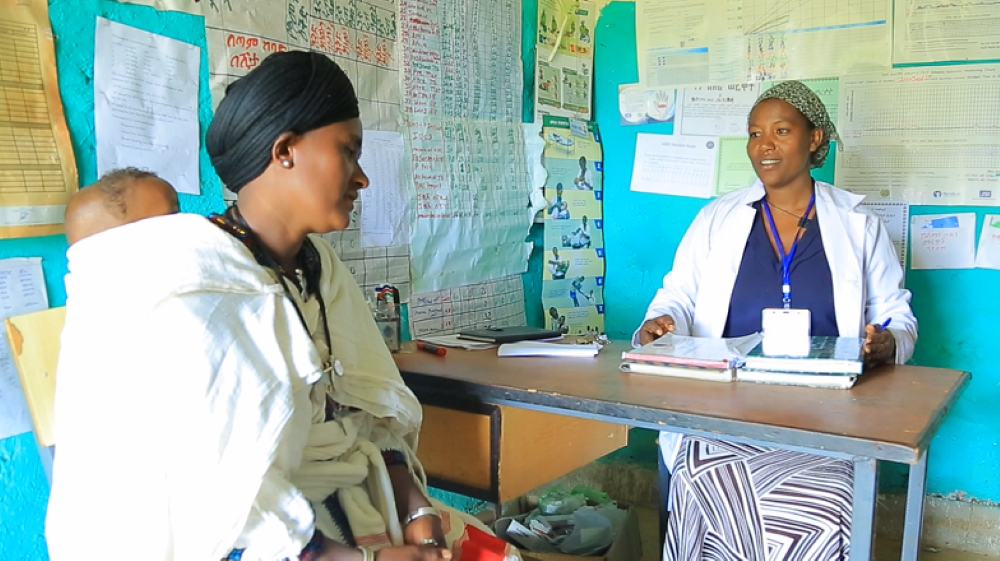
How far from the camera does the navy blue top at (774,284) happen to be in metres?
2.19

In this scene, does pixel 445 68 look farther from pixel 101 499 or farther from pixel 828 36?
pixel 101 499

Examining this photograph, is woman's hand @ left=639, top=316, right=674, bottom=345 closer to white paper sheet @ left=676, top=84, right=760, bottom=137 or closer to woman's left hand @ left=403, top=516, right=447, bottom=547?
woman's left hand @ left=403, top=516, right=447, bottom=547

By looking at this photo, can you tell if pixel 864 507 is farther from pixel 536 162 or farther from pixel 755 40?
pixel 755 40

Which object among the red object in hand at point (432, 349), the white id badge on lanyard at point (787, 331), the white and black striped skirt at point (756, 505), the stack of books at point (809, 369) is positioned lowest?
the white and black striped skirt at point (756, 505)

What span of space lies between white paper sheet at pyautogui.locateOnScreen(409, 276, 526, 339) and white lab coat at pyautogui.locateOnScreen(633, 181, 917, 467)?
0.72 m

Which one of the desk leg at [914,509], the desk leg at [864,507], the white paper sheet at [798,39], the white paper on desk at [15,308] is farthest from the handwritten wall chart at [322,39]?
the desk leg at [914,509]

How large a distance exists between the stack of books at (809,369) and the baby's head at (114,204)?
1232 millimetres

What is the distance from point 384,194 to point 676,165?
142 cm

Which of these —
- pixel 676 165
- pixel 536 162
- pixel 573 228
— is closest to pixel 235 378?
pixel 536 162

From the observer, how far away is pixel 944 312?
2.85 m

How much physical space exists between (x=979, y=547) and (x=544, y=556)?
1.82m

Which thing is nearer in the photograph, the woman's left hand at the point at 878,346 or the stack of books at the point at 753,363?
the stack of books at the point at 753,363

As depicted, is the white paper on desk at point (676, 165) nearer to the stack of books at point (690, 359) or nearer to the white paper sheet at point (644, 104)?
the white paper sheet at point (644, 104)

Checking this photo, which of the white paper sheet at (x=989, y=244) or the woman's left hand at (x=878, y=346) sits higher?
the white paper sheet at (x=989, y=244)
